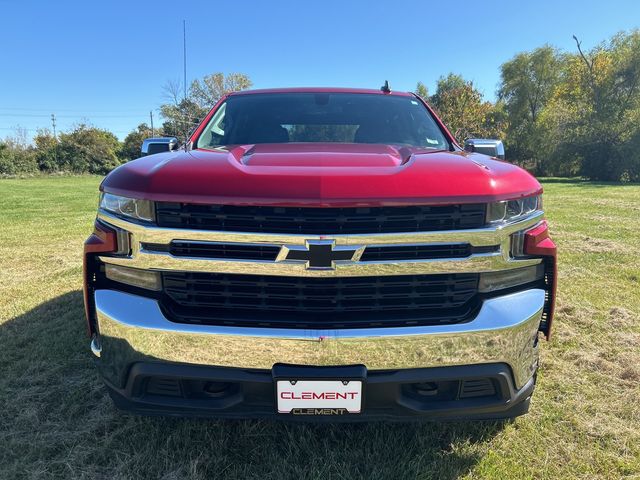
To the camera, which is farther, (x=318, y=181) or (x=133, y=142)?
(x=133, y=142)

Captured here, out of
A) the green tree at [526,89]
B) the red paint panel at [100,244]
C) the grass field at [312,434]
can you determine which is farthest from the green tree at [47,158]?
the red paint panel at [100,244]

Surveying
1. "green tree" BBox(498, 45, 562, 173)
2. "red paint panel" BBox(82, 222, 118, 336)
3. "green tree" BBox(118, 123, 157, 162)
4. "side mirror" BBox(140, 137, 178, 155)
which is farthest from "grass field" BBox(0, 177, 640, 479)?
"green tree" BBox(118, 123, 157, 162)

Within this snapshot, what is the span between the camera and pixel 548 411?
103 inches

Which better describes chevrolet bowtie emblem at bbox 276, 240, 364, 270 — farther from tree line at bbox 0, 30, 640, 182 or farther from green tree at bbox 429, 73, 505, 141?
green tree at bbox 429, 73, 505, 141

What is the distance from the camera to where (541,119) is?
36.0 metres

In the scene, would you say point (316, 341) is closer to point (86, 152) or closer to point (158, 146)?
point (158, 146)

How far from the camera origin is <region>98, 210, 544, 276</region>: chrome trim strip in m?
Result: 1.71

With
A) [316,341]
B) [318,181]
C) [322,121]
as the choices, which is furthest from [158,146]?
[316,341]

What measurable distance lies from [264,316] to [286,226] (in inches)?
15.2

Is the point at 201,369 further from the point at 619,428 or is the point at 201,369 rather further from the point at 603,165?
the point at 603,165

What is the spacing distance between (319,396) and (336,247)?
0.58m

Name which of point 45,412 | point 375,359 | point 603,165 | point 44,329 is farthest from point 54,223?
point 603,165

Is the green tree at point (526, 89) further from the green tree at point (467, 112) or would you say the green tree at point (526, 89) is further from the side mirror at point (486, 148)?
the side mirror at point (486, 148)

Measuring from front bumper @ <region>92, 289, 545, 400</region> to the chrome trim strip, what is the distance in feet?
0.57
